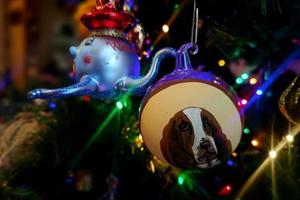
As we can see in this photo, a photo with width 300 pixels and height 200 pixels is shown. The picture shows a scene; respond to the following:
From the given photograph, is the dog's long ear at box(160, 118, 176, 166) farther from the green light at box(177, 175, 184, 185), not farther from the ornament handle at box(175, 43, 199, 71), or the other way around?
the green light at box(177, 175, 184, 185)

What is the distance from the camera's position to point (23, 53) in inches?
106

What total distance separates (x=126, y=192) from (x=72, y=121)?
134 millimetres

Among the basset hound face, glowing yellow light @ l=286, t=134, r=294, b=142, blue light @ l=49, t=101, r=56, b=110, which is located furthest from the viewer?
blue light @ l=49, t=101, r=56, b=110

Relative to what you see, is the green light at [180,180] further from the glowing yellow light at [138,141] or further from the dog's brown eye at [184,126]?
the dog's brown eye at [184,126]

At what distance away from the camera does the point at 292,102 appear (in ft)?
1.76

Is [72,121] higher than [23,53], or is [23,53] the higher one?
[23,53]

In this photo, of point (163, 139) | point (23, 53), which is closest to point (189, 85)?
point (163, 139)

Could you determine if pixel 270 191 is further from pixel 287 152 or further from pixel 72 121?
pixel 72 121

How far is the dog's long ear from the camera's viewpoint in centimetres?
44

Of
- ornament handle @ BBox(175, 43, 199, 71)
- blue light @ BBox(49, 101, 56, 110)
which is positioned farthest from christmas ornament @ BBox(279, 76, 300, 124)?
blue light @ BBox(49, 101, 56, 110)

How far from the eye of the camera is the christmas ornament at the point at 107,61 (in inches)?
18.9

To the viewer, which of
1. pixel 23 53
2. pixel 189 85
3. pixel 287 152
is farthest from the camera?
pixel 23 53

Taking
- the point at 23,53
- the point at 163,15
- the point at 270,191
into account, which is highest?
the point at 23,53

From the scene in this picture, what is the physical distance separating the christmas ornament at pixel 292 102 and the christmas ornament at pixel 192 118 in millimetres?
112
